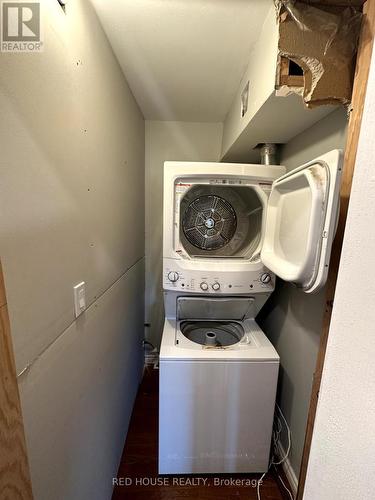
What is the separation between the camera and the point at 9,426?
0.46m

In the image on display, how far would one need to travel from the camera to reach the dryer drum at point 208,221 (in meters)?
1.61

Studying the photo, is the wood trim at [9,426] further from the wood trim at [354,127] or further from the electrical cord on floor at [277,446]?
the electrical cord on floor at [277,446]

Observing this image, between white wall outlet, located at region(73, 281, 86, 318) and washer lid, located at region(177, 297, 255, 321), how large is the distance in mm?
764

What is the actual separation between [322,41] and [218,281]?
116cm

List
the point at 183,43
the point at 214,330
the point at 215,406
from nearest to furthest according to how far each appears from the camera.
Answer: the point at 183,43 < the point at 215,406 < the point at 214,330

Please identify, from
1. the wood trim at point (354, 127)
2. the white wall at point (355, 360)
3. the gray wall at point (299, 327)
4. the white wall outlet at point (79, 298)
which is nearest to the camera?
the white wall at point (355, 360)

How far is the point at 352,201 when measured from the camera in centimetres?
50

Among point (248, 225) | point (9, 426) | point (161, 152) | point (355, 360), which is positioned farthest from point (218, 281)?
point (161, 152)

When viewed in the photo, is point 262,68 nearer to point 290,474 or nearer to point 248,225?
point 248,225

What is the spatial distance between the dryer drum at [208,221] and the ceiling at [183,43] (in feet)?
2.49

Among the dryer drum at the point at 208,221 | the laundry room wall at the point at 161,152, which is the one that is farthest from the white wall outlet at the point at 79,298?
the laundry room wall at the point at 161,152

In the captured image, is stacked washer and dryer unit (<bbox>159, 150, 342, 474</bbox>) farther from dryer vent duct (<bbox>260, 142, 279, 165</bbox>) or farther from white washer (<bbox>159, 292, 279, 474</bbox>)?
dryer vent duct (<bbox>260, 142, 279, 165</bbox>)

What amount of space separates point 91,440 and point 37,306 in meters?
0.77

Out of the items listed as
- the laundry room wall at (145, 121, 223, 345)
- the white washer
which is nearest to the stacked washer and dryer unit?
the white washer
